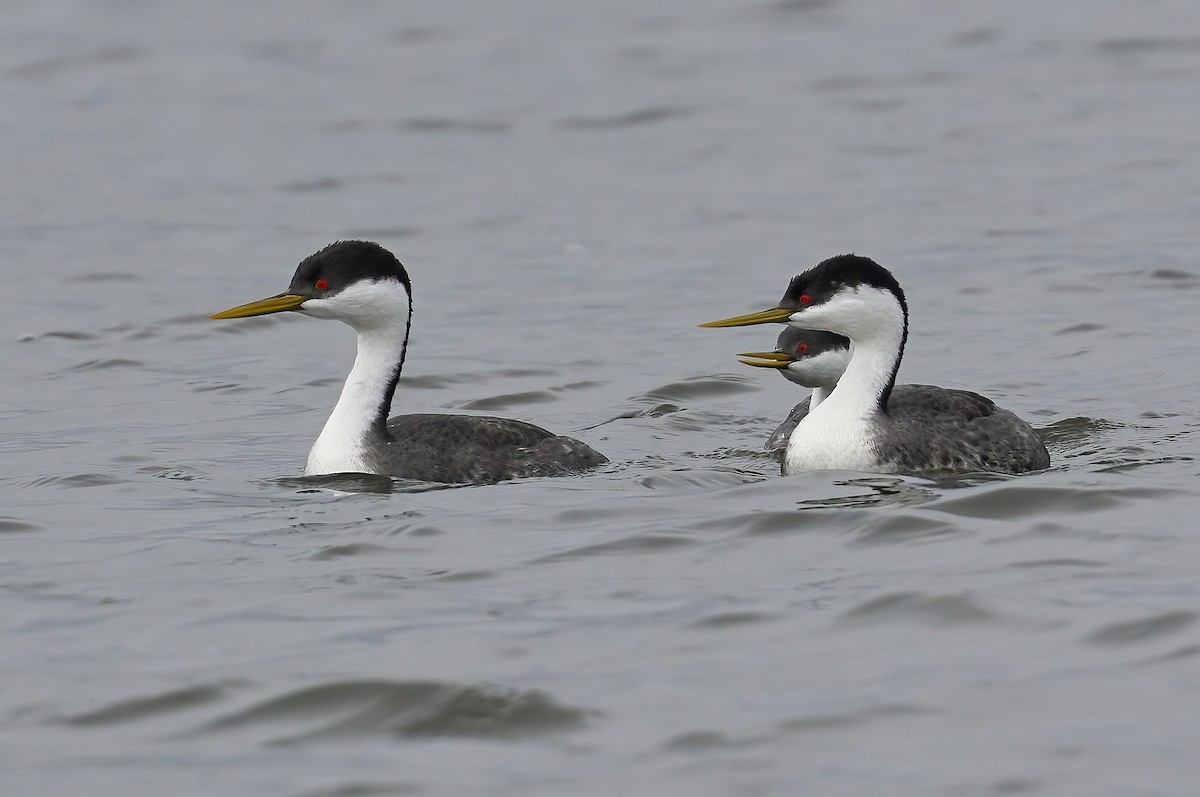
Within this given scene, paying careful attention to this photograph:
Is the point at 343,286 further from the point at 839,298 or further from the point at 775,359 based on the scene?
the point at 775,359

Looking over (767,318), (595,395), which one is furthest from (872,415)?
(595,395)

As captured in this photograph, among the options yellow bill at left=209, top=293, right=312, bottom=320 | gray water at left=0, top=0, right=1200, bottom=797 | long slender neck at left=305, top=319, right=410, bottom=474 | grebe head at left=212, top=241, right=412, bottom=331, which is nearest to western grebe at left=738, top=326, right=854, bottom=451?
gray water at left=0, top=0, right=1200, bottom=797

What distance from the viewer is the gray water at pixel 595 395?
270 inches

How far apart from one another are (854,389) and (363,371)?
2539mm

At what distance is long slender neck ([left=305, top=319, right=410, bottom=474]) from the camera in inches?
433

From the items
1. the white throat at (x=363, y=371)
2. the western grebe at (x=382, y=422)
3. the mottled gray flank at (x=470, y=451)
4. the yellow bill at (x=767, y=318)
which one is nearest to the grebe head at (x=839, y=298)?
the yellow bill at (x=767, y=318)

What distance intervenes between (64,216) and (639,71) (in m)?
8.98

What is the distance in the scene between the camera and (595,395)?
14250 millimetres

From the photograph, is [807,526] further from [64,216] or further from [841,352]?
[64,216]

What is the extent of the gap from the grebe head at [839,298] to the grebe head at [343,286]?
5.57ft

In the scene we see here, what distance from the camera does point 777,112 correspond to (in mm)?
24938

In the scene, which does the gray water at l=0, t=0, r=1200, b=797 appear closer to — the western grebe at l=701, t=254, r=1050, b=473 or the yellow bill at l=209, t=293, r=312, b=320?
the western grebe at l=701, t=254, r=1050, b=473

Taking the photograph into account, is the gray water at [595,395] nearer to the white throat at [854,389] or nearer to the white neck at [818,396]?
the white throat at [854,389]

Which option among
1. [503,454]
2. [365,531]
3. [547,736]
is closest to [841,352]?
[503,454]
